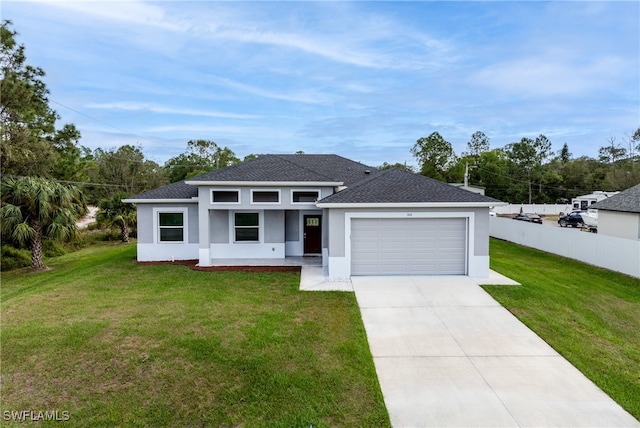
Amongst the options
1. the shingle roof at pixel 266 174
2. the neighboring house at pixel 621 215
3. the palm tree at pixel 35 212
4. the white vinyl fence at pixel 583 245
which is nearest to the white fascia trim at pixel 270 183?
the shingle roof at pixel 266 174

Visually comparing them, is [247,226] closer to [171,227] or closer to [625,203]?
[171,227]

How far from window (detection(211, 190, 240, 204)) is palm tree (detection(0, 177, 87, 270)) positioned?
662cm

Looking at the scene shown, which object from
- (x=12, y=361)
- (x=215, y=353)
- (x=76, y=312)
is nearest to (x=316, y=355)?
(x=215, y=353)

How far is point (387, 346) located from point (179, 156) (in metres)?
55.4

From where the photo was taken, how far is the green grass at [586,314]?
5.79 meters

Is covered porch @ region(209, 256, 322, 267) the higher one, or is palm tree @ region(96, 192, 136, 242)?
palm tree @ region(96, 192, 136, 242)

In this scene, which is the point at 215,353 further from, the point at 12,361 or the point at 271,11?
the point at 271,11

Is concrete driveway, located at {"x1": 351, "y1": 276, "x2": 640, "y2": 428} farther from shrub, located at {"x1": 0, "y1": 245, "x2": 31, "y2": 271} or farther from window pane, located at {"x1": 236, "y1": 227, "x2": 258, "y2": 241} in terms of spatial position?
shrub, located at {"x1": 0, "y1": 245, "x2": 31, "y2": 271}

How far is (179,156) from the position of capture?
54906mm

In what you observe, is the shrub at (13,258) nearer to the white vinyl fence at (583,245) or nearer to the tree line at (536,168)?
the white vinyl fence at (583,245)

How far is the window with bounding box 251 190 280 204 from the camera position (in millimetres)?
13250

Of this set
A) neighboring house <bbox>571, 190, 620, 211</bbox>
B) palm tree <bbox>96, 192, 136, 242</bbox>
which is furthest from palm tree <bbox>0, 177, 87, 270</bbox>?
neighboring house <bbox>571, 190, 620, 211</bbox>

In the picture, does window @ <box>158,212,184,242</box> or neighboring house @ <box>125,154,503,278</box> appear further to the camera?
window @ <box>158,212,184,242</box>

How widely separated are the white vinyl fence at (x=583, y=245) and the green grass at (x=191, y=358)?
454 inches
